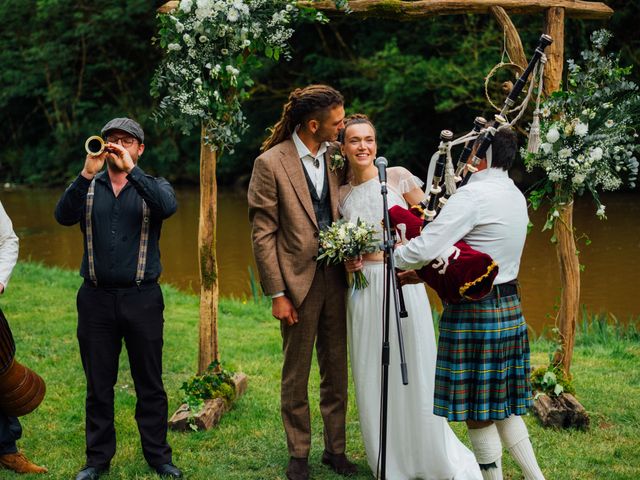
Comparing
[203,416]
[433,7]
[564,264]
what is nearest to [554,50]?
[433,7]

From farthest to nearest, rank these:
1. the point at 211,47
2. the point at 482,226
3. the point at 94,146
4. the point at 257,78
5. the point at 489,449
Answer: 1. the point at 257,78
2. the point at 211,47
3. the point at 94,146
4. the point at 489,449
5. the point at 482,226

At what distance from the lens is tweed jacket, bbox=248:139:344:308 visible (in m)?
4.12

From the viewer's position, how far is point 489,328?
3584 mm

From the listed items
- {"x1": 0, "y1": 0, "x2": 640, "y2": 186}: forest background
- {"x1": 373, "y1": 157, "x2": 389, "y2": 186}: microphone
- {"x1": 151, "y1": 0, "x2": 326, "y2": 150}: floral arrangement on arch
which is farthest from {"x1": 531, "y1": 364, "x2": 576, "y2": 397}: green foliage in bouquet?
{"x1": 0, "y1": 0, "x2": 640, "y2": 186}: forest background

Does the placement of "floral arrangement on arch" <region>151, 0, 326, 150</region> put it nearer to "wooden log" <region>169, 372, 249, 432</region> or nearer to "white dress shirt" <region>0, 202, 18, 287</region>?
"white dress shirt" <region>0, 202, 18, 287</region>

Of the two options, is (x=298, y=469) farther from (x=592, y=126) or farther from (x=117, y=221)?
(x=592, y=126)

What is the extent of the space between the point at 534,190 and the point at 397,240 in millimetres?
1442

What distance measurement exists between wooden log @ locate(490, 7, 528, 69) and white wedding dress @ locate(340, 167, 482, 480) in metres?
1.52

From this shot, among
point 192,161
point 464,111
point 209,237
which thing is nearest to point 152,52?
point 192,161

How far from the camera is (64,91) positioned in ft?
87.1

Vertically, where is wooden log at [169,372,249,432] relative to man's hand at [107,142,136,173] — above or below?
below

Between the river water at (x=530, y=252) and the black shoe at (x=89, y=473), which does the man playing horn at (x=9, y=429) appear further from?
the river water at (x=530, y=252)

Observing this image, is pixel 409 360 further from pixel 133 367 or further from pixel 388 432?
pixel 133 367

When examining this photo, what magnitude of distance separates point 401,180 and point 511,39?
157cm
